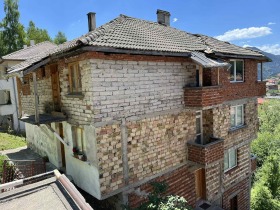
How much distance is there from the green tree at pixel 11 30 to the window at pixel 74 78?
94.9 ft

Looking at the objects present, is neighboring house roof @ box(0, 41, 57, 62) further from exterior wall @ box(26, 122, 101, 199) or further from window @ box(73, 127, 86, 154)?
window @ box(73, 127, 86, 154)

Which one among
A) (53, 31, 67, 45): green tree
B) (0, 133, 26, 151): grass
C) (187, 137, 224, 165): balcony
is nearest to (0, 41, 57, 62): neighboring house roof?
(0, 133, 26, 151): grass

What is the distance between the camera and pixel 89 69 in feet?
22.9

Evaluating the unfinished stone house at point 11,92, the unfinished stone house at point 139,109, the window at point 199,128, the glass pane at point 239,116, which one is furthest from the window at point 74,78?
the unfinished stone house at point 11,92

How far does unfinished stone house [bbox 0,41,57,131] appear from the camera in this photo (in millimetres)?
21141

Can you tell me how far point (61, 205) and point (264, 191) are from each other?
1876 centimetres

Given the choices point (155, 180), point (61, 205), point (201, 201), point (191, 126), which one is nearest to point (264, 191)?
point (201, 201)

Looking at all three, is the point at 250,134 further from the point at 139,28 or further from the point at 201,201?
the point at 139,28

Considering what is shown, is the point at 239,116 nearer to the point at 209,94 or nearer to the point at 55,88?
the point at 209,94

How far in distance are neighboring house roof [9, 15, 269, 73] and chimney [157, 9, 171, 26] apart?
1.57 m

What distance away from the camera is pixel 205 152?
9305 mm

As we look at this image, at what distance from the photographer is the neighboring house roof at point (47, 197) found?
166 inches

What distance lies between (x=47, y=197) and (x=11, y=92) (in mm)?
23536

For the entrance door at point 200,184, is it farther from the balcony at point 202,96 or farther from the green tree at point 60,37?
the green tree at point 60,37
